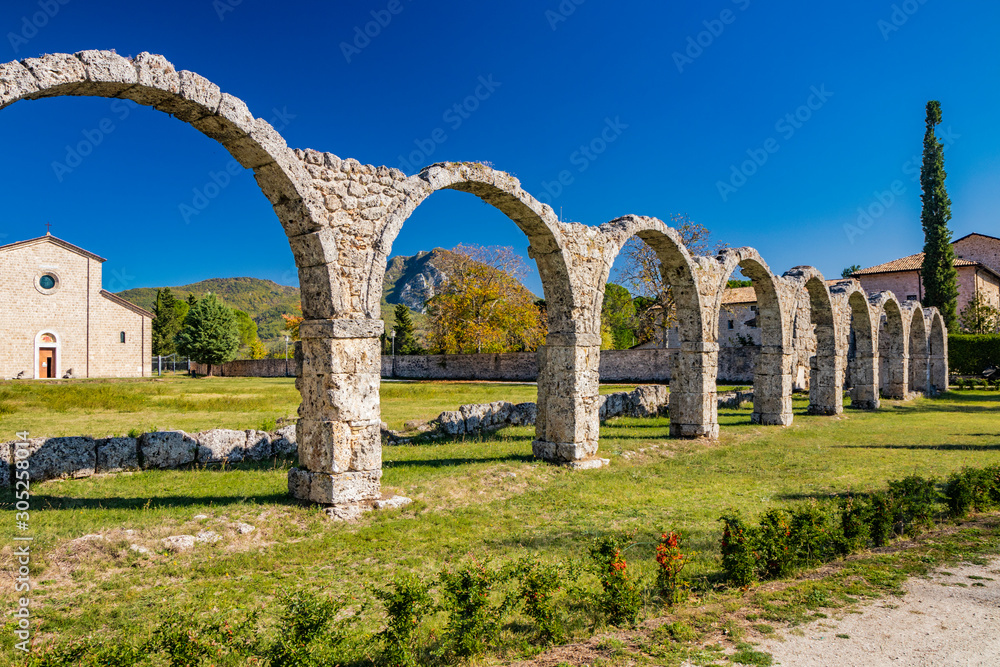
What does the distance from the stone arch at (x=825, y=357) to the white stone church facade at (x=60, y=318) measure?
141ft

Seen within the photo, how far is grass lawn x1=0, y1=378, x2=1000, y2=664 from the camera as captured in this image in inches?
197

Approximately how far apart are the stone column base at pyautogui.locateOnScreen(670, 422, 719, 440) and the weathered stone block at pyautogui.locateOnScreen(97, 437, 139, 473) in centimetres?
1108

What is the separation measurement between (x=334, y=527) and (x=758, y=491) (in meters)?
6.38

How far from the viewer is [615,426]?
53.0ft

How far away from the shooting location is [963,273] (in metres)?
46.7

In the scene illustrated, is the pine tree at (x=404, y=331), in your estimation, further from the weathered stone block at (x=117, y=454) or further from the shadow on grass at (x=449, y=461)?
the weathered stone block at (x=117, y=454)

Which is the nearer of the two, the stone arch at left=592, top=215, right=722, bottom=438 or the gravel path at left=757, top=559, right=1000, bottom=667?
the gravel path at left=757, top=559, right=1000, bottom=667

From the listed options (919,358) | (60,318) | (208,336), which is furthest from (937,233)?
(60,318)

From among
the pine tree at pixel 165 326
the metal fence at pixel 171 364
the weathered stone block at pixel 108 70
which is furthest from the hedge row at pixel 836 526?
the pine tree at pixel 165 326

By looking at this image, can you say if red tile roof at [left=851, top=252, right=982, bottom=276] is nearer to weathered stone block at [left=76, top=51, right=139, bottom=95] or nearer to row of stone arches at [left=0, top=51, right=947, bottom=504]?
row of stone arches at [left=0, top=51, right=947, bottom=504]

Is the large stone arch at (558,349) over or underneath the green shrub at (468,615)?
over

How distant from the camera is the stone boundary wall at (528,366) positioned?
32531 millimetres

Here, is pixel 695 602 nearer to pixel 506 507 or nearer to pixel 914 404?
pixel 506 507

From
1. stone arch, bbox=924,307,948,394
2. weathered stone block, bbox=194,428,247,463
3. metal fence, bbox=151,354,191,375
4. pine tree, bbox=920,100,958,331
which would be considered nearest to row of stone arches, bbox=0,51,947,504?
weathered stone block, bbox=194,428,247,463
